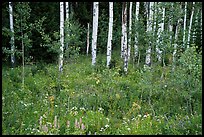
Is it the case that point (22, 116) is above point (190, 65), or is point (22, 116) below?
below

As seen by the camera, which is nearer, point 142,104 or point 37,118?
point 37,118

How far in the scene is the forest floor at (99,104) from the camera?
750 cm

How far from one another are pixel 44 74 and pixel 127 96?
4845 mm

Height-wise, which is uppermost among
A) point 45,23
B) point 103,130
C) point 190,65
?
point 45,23

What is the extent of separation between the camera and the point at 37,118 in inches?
328

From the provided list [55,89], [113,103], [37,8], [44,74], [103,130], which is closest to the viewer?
[103,130]

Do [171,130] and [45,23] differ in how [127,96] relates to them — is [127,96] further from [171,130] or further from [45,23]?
[45,23]

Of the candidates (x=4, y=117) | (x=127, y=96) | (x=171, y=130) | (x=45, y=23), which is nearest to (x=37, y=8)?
(x=45, y=23)

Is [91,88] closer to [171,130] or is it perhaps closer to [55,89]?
[55,89]

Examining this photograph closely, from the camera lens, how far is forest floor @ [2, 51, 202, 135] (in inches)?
295

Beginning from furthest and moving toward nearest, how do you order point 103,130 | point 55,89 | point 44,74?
point 44,74 < point 55,89 < point 103,130

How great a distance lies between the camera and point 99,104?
10164mm

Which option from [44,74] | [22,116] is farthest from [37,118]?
[44,74]

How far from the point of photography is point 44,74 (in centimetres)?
1420
